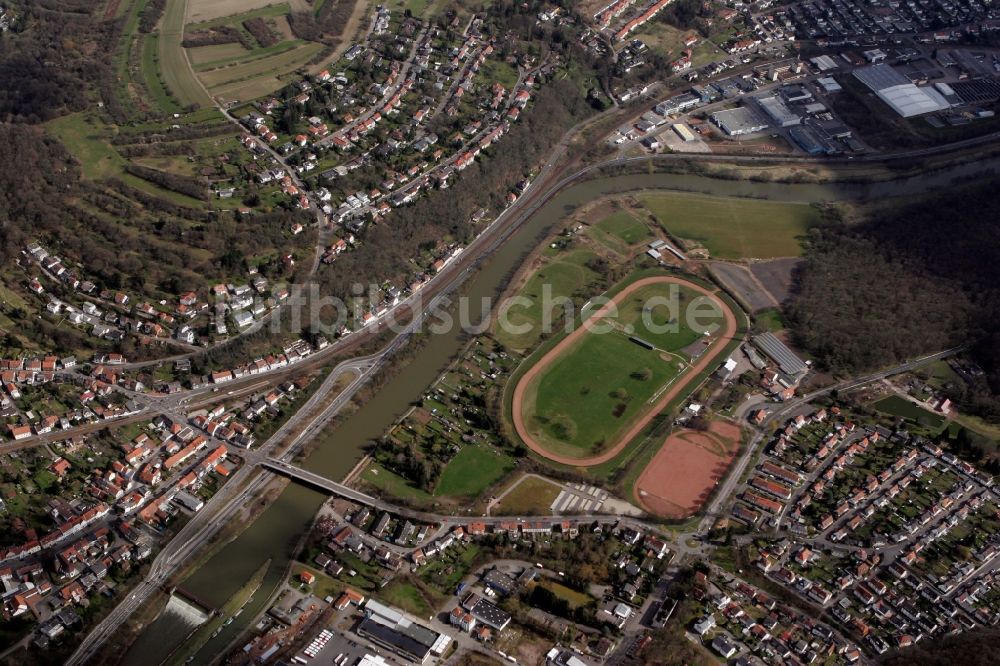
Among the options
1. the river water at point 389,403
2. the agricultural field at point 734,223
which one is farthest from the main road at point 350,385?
the agricultural field at point 734,223

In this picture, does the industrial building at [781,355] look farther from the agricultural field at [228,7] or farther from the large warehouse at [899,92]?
the agricultural field at [228,7]

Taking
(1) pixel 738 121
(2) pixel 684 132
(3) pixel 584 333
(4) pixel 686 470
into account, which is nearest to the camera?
(4) pixel 686 470

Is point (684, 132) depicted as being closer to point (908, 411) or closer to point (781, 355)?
point (781, 355)

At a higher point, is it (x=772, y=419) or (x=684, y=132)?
(x=684, y=132)

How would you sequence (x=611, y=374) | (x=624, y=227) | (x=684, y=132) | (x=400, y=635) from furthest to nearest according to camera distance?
(x=684, y=132), (x=624, y=227), (x=611, y=374), (x=400, y=635)

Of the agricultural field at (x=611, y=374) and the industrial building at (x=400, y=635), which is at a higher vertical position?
the agricultural field at (x=611, y=374)

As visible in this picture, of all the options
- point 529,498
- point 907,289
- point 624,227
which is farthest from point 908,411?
point 529,498

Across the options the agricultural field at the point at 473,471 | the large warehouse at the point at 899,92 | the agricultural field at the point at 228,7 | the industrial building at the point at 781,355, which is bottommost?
the agricultural field at the point at 473,471

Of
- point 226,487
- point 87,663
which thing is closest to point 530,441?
point 226,487
